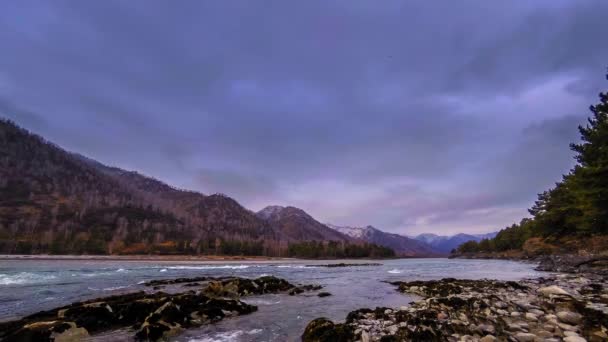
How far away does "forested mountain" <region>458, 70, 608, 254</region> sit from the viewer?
34281 mm

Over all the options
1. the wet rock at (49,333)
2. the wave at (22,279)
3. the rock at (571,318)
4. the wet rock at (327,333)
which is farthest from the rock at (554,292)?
the wave at (22,279)

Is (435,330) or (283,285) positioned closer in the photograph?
(435,330)

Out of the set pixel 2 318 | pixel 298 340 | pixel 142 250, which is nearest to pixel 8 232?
pixel 142 250

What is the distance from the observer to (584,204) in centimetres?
4572

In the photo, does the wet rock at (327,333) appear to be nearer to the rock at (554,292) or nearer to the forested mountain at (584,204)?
the rock at (554,292)

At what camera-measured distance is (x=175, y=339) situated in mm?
12312

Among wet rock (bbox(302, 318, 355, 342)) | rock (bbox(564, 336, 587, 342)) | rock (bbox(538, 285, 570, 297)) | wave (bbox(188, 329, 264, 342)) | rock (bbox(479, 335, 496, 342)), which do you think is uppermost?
rock (bbox(538, 285, 570, 297))

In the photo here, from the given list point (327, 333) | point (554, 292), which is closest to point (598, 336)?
point (554, 292)

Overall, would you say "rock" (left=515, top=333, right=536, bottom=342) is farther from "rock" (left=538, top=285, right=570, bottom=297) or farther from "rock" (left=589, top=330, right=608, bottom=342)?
"rock" (left=538, top=285, right=570, bottom=297)

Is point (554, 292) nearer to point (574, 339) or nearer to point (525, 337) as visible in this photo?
point (525, 337)

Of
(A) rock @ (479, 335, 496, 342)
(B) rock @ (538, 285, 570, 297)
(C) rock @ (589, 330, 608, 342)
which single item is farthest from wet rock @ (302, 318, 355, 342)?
(B) rock @ (538, 285, 570, 297)

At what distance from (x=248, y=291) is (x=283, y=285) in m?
4.33

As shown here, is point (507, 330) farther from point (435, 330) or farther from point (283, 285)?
point (283, 285)

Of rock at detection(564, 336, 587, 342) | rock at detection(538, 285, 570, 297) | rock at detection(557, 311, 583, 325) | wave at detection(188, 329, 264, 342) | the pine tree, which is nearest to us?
rock at detection(564, 336, 587, 342)
